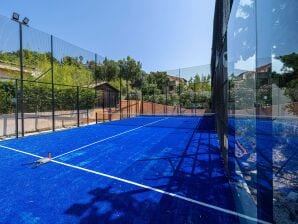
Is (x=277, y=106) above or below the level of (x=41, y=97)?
below

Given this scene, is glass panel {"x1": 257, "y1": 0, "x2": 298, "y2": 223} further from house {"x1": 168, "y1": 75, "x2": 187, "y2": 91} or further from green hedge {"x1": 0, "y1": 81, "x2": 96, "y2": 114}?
house {"x1": 168, "y1": 75, "x2": 187, "y2": 91}

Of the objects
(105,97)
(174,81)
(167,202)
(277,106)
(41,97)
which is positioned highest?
(174,81)

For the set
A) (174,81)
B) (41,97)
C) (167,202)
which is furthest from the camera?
(174,81)

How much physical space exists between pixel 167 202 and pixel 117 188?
906mm

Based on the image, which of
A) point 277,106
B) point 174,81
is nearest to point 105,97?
point 174,81

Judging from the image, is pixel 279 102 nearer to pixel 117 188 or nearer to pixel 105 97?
pixel 117 188

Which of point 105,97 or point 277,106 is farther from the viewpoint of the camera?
point 105,97

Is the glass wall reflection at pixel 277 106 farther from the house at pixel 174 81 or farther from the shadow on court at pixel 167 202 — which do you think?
the house at pixel 174 81

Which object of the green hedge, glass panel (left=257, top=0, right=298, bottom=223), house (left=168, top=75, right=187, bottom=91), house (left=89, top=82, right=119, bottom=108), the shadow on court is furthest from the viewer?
house (left=168, top=75, right=187, bottom=91)

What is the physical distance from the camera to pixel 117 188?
11.7 ft

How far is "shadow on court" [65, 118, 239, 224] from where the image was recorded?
104 inches

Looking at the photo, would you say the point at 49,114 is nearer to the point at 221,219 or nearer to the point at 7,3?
the point at 7,3

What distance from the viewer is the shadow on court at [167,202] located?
2.63 meters

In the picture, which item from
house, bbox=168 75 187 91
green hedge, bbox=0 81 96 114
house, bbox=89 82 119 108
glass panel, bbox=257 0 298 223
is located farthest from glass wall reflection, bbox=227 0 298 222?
house, bbox=168 75 187 91
